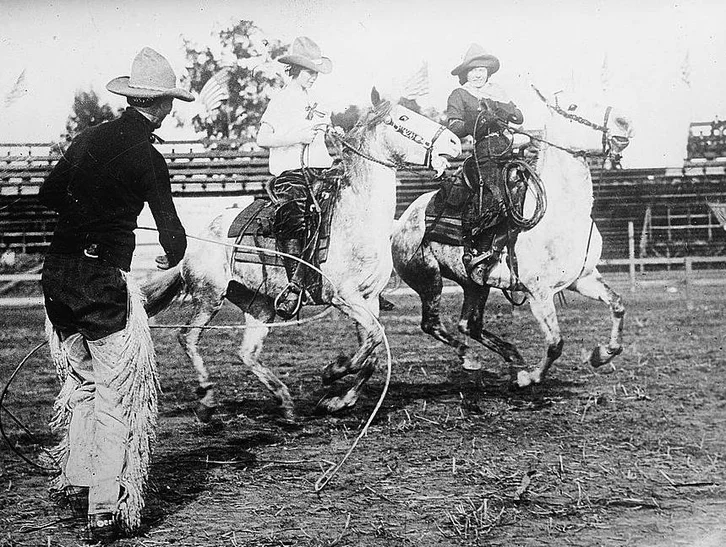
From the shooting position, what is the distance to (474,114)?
3.73m

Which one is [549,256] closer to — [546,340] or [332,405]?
[546,340]

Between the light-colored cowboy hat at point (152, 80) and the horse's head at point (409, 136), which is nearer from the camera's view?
the light-colored cowboy hat at point (152, 80)

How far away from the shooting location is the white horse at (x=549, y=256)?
148 inches

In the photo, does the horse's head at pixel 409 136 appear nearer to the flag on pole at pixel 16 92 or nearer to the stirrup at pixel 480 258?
the stirrup at pixel 480 258

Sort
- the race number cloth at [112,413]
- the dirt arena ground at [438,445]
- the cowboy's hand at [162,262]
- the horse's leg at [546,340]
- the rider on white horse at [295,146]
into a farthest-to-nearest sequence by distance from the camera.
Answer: the horse's leg at [546,340], the rider on white horse at [295,146], the cowboy's hand at [162,262], the dirt arena ground at [438,445], the race number cloth at [112,413]

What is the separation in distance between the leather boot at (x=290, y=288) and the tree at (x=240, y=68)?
2.17ft

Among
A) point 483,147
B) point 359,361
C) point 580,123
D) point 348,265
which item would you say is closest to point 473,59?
point 483,147

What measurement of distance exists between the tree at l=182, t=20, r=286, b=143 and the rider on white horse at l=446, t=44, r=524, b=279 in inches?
37.6

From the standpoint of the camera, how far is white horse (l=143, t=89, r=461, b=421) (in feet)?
12.0

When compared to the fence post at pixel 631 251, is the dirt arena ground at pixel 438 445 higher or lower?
lower

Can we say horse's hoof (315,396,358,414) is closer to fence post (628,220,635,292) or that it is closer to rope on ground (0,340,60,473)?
rope on ground (0,340,60,473)

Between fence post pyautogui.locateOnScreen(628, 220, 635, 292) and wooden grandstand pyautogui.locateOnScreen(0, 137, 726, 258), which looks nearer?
wooden grandstand pyautogui.locateOnScreen(0, 137, 726, 258)

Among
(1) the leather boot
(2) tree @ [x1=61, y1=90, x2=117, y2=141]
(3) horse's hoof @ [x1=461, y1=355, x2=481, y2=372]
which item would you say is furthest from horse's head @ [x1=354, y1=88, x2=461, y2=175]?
(2) tree @ [x1=61, y1=90, x2=117, y2=141]

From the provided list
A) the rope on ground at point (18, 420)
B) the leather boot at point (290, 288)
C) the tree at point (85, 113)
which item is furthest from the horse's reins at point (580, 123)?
the rope on ground at point (18, 420)
